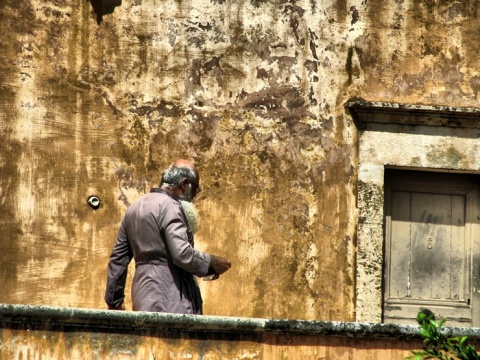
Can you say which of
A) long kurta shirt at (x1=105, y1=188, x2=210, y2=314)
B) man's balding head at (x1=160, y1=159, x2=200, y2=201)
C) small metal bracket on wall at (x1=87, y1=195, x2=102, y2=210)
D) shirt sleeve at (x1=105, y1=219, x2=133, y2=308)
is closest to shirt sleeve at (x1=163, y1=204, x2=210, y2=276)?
long kurta shirt at (x1=105, y1=188, x2=210, y2=314)

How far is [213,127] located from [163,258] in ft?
9.82

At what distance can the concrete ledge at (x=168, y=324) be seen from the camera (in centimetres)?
835

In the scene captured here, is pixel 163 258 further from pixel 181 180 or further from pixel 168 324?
pixel 168 324

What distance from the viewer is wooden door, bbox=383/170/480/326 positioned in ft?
40.4

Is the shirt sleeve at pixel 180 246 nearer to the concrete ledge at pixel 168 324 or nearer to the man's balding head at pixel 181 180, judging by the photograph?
the man's balding head at pixel 181 180

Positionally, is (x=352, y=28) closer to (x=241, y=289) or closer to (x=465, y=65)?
(x=465, y=65)

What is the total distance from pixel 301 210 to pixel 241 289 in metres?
0.81

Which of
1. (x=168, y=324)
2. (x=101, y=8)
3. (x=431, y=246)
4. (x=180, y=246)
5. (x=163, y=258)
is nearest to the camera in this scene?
(x=168, y=324)

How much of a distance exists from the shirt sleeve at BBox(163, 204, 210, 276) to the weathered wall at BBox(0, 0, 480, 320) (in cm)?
273

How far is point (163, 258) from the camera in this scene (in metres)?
9.20

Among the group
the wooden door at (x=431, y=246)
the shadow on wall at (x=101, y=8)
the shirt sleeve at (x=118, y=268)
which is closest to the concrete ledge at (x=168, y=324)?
the shirt sleeve at (x=118, y=268)

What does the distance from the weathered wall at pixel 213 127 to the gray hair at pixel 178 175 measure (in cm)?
241

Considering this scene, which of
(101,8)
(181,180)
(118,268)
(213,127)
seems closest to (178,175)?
(181,180)

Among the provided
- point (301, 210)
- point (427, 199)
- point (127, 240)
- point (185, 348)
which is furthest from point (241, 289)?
point (185, 348)
